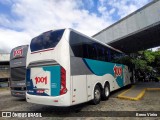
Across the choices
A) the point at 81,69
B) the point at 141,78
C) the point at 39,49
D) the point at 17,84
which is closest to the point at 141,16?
the point at 81,69

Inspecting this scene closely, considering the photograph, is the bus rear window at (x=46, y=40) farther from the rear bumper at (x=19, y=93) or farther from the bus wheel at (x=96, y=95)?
the rear bumper at (x=19, y=93)

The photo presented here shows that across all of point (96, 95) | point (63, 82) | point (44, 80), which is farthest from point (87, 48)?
point (44, 80)

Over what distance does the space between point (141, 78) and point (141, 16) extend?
1880 centimetres

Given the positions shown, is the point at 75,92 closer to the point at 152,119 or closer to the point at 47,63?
the point at 47,63

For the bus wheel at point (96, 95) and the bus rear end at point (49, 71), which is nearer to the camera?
the bus rear end at point (49, 71)

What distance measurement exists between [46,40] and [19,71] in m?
5.01

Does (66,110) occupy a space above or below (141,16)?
below

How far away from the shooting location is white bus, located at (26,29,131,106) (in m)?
7.43

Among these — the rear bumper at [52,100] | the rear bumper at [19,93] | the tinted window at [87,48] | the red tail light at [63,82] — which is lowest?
the rear bumper at [19,93]

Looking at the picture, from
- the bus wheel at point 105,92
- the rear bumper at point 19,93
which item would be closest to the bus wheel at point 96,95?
the bus wheel at point 105,92

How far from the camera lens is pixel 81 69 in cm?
839

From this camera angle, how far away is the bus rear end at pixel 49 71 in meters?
7.39

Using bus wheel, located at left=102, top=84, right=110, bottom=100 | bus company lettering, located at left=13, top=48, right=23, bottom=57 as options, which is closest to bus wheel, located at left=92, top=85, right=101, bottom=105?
bus wheel, located at left=102, top=84, right=110, bottom=100

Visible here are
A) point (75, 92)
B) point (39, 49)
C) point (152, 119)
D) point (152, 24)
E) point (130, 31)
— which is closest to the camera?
point (152, 119)
